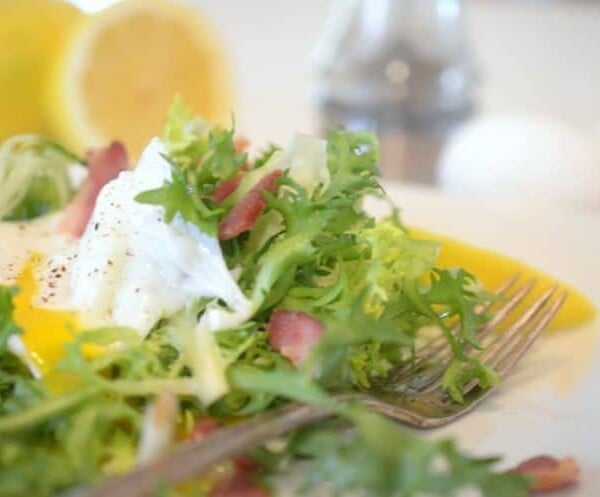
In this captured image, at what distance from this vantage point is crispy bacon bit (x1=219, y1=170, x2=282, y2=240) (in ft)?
3.01

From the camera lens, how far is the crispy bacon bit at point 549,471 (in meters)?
0.75

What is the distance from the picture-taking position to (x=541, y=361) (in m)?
1.02

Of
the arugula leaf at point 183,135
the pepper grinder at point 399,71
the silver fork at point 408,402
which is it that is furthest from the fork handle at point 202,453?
the pepper grinder at point 399,71

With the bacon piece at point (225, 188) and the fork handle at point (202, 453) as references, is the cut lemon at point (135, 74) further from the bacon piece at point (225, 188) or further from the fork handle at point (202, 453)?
the fork handle at point (202, 453)

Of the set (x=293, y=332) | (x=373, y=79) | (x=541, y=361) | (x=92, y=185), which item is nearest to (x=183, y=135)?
(x=92, y=185)

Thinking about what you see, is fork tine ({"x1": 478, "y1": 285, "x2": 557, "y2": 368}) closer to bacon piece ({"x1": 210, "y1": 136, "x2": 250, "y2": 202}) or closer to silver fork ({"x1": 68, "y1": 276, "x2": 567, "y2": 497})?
silver fork ({"x1": 68, "y1": 276, "x2": 567, "y2": 497})

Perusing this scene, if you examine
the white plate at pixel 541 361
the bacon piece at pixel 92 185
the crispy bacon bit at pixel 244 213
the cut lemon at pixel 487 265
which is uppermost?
the crispy bacon bit at pixel 244 213

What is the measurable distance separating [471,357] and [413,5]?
1.79m

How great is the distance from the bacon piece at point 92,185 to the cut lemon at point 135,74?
0.46 metres

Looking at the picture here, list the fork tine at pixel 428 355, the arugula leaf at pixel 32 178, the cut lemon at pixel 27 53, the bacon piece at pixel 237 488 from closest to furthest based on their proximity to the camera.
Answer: the bacon piece at pixel 237 488
the fork tine at pixel 428 355
the arugula leaf at pixel 32 178
the cut lemon at pixel 27 53

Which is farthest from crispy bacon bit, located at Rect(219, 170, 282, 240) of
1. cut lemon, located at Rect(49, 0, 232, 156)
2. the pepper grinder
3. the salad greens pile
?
the pepper grinder

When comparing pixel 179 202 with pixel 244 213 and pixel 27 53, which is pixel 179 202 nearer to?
pixel 244 213

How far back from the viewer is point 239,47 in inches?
126

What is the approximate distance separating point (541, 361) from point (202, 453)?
49 centimetres
